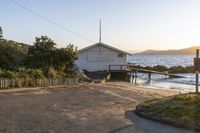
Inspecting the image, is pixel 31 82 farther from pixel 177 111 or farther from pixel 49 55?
pixel 177 111

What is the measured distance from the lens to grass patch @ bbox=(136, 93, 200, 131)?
10344mm

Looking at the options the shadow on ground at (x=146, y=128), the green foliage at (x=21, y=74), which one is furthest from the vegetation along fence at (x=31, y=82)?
the shadow on ground at (x=146, y=128)

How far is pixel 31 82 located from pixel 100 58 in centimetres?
2866

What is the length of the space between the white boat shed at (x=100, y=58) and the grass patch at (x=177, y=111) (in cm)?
3510

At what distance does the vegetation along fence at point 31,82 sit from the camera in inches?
765

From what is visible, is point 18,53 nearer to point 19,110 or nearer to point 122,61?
point 19,110

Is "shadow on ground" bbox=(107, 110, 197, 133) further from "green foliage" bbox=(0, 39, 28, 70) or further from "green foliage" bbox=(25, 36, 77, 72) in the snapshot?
"green foliage" bbox=(25, 36, 77, 72)

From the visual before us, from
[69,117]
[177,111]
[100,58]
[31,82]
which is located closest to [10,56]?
[31,82]

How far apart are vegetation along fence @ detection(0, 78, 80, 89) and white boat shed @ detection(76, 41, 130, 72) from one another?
23.7 metres

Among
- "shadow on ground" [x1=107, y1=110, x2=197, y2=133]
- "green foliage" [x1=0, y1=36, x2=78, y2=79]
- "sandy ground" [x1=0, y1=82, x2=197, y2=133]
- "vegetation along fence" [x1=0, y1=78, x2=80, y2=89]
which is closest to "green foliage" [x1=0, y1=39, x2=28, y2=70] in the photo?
"green foliage" [x1=0, y1=36, x2=78, y2=79]

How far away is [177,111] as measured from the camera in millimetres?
11562

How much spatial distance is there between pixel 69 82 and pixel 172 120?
47.6 feet

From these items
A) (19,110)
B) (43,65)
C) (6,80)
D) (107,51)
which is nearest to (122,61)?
(107,51)

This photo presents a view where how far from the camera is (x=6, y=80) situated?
19500 millimetres
